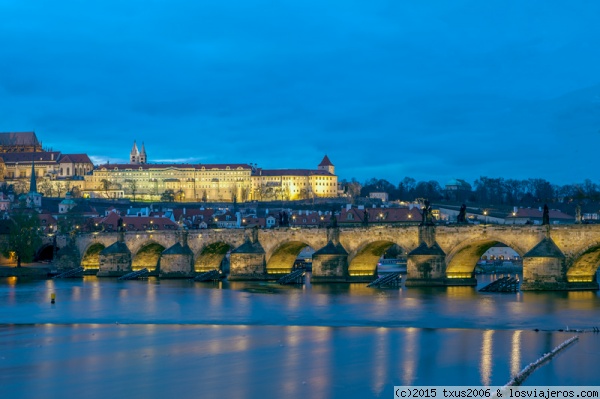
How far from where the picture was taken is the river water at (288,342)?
74.7 ft

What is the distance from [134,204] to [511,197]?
72.2 meters

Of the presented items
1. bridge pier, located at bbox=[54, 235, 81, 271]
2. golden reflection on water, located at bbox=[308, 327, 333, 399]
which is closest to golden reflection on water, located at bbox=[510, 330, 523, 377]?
golden reflection on water, located at bbox=[308, 327, 333, 399]

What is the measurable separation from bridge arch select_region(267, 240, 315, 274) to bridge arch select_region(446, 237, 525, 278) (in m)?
11.9

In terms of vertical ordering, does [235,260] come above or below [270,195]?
below

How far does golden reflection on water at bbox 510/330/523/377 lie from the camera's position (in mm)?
23566

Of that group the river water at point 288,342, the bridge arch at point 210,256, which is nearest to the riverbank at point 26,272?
the bridge arch at point 210,256

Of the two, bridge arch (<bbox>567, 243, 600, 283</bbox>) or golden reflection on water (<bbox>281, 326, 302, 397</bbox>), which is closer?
golden reflection on water (<bbox>281, 326, 302, 397</bbox>)

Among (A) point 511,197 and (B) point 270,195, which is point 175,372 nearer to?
(A) point 511,197

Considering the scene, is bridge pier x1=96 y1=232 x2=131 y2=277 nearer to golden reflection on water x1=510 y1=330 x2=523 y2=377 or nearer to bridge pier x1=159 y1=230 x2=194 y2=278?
bridge pier x1=159 y1=230 x2=194 y2=278

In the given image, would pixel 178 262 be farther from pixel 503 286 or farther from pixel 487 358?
pixel 487 358

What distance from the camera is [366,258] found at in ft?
180

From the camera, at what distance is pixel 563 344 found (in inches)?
1059

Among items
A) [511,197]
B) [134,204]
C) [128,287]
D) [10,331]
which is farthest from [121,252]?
[134,204]

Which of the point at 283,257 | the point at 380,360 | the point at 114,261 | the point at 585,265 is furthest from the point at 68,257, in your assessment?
the point at 380,360
